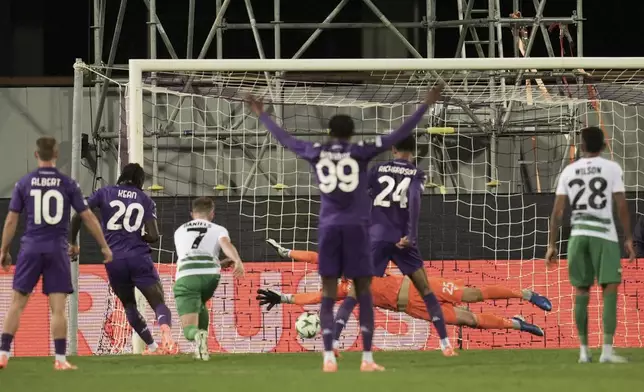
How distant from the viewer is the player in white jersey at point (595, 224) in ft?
34.1

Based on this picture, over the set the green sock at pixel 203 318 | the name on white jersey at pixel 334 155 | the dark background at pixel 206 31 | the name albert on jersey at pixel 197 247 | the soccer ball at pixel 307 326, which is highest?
the dark background at pixel 206 31

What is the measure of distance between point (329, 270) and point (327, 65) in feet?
18.7

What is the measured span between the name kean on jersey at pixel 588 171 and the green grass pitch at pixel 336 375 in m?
1.51

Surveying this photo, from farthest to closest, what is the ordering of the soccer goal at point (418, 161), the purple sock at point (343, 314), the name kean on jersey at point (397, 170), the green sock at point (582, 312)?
the soccer goal at point (418, 161) → the name kean on jersey at point (397, 170) → the purple sock at point (343, 314) → the green sock at point (582, 312)

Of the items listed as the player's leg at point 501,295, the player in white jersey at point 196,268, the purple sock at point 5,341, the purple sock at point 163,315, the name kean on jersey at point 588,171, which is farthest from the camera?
the player's leg at point 501,295

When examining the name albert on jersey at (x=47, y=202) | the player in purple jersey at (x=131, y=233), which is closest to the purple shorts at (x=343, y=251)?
the name albert on jersey at (x=47, y=202)

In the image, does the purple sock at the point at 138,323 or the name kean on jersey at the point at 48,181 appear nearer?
the name kean on jersey at the point at 48,181

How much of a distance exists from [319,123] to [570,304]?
525cm

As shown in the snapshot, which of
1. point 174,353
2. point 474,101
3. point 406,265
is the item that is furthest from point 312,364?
point 474,101

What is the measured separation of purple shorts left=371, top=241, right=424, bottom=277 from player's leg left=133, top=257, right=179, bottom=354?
7.32 ft

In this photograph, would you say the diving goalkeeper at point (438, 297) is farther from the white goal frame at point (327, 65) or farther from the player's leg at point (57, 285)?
the player's leg at point (57, 285)

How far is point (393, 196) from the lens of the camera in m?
12.1

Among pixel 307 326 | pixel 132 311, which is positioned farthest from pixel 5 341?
pixel 307 326

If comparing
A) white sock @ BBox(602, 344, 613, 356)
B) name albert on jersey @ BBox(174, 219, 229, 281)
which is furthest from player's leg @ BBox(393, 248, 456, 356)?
white sock @ BBox(602, 344, 613, 356)
